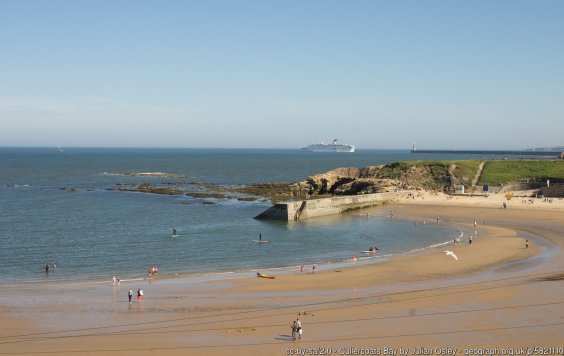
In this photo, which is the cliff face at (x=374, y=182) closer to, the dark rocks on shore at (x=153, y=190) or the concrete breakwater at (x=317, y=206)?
the concrete breakwater at (x=317, y=206)

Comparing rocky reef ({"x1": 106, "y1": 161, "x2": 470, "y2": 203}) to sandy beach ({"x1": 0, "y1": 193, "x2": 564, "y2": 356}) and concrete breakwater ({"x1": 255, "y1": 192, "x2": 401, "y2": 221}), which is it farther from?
sandy beach ({"x1": 0, "y1": 193, "x2": 564, "y2": 356})

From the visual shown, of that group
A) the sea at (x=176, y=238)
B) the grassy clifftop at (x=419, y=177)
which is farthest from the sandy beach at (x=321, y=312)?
the grassy clifftop at (x=419, y=177)

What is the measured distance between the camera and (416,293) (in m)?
30.1

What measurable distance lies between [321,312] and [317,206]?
3824cm

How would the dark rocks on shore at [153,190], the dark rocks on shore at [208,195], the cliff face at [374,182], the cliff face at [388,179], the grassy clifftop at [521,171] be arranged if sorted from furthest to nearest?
the dark rocks on shore at [153,190]
the dark rocks on shore at [208,195]
the grassy clifftop at [521,171]
the cliff face at [388,179]
the cliff face at [374,182]

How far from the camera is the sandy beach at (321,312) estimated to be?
21.7m

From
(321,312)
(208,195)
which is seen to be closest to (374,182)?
(208,195)

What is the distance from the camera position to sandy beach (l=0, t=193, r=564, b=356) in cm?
2172

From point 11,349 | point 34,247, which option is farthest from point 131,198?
point 11,349

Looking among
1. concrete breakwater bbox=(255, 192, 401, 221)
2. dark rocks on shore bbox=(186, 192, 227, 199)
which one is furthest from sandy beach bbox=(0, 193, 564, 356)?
dark rocks on shore bbox=(186, 192, 227, 199)

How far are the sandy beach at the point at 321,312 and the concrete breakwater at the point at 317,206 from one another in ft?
73.2

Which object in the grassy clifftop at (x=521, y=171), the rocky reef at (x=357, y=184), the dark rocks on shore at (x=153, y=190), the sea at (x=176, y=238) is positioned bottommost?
the sea at (x=176, y=238)

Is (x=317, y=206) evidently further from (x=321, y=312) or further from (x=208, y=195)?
(x=321, y=312)

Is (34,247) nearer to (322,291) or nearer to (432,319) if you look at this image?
(322,291)
